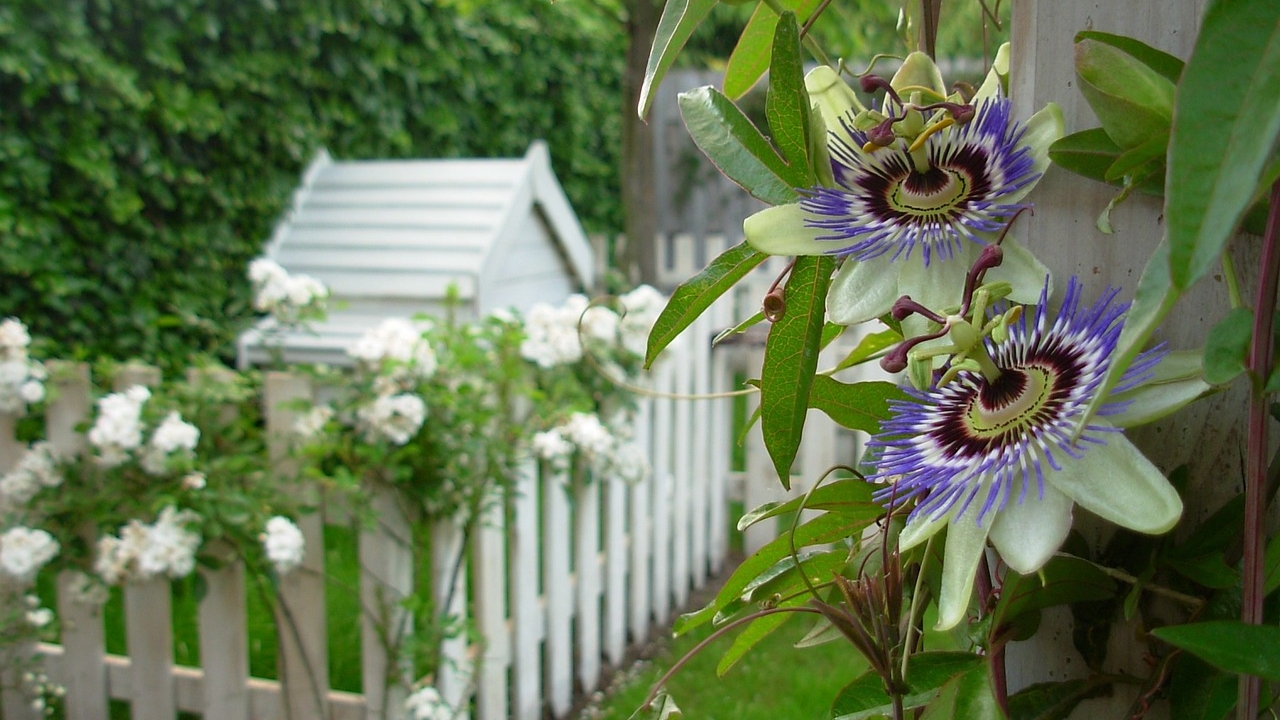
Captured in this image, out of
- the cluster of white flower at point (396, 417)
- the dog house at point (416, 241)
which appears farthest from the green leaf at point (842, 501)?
the dog house at point (416, 241)

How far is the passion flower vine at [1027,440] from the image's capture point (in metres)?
0.39

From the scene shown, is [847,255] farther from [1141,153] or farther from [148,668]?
[148,668]

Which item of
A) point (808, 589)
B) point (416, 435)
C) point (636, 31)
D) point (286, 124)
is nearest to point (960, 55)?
point (636, 31)

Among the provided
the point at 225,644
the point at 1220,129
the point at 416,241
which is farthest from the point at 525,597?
the point at 1220,129

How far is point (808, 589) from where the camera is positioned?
0.54m

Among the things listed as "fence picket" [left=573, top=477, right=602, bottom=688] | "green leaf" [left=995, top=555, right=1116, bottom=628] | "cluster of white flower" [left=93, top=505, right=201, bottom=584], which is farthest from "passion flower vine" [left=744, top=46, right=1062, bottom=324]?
"fence picket" [left=573, top=477, right=602, bottom=688]

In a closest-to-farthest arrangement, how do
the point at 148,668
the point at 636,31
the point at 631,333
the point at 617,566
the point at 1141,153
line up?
the point at 1141,153, the point at 148,668, the point at 631,333, the point at 617,566, the point at 636,31

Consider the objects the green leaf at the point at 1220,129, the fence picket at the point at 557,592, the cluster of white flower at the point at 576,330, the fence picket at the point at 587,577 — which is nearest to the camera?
the green leaf at the point at 1220,129

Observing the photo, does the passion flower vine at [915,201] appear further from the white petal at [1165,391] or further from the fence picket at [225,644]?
the fence picket at [225,644]

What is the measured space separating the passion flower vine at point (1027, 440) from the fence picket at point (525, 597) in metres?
1.98

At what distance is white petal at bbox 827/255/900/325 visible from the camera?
1.49 ft

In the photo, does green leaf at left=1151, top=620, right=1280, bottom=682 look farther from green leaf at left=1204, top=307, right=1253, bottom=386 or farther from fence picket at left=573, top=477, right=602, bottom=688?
fence picket at left=573, top=477, right=602, bottom=688

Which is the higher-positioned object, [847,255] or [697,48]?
[697,48]

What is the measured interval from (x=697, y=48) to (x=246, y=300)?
5.75 meters
